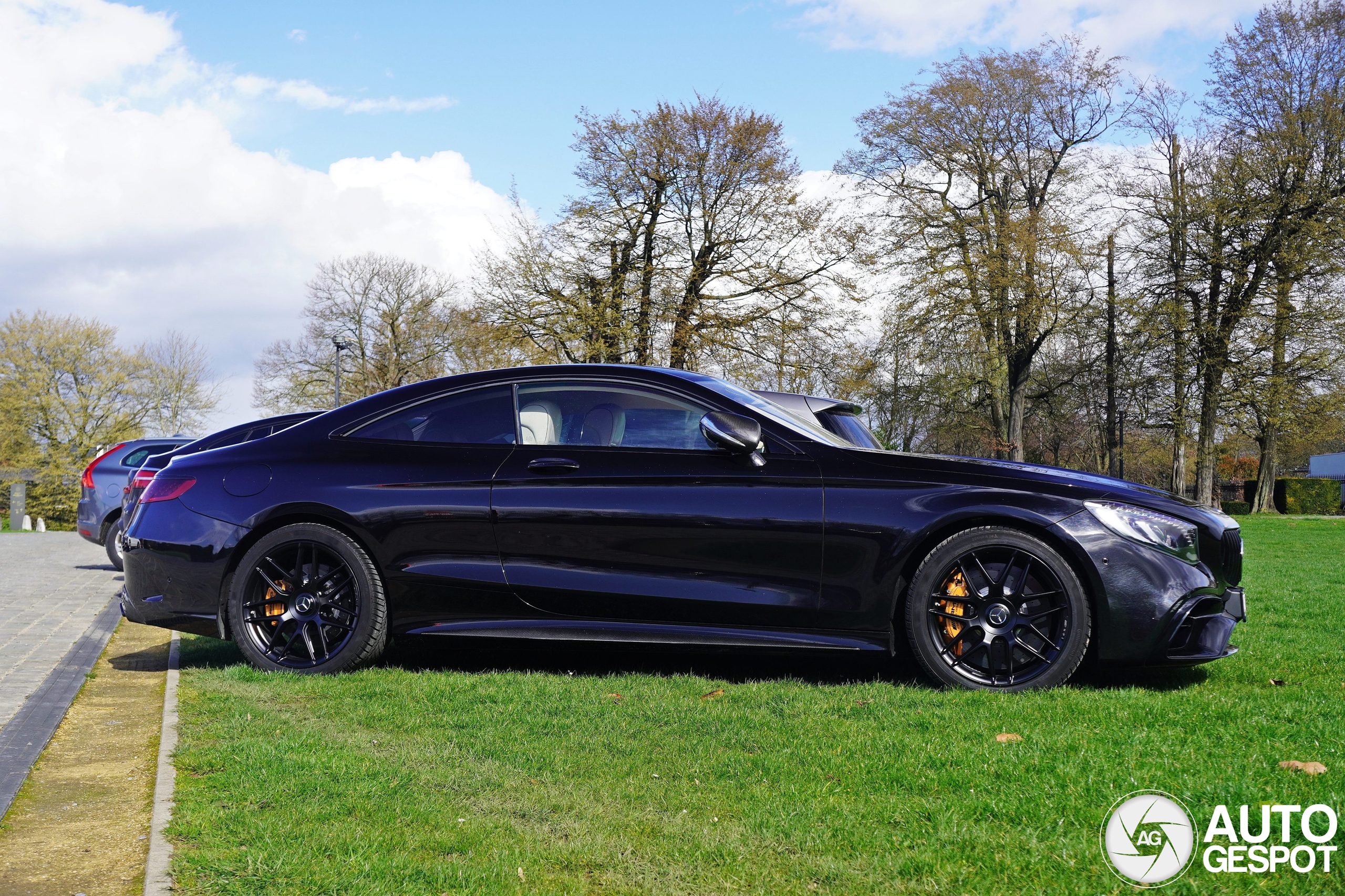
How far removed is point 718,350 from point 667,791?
27.8 metres

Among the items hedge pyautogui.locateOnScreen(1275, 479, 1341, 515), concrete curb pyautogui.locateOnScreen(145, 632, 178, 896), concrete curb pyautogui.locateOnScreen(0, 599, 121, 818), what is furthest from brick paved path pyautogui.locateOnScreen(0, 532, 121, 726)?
hedge pyautogui.locateOnScreen(1275, 479, 1341, 515)

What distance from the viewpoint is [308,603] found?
5777 millimetres

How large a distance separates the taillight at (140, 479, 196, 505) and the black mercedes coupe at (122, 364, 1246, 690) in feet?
0.06

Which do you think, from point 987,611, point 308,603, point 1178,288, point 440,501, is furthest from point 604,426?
point 1178,288

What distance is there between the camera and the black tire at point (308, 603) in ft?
18.5

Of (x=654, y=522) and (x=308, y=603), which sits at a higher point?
(x=654, y=522)

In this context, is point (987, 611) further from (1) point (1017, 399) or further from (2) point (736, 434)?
(1) point (1017, 399)

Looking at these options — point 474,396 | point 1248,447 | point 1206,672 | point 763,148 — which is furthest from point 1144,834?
→ point 1248,447

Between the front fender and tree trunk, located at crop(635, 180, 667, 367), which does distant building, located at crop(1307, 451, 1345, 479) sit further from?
the front fender

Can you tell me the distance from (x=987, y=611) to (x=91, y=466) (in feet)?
40.1

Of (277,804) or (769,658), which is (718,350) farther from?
(277,804)

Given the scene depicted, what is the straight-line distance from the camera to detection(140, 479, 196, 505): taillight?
6016 mm

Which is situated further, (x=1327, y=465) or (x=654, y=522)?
(x=1327, y=465)

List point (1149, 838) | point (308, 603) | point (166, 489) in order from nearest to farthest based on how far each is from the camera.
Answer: point (1149, 838) < point (308, 603) < point (166, 489)
